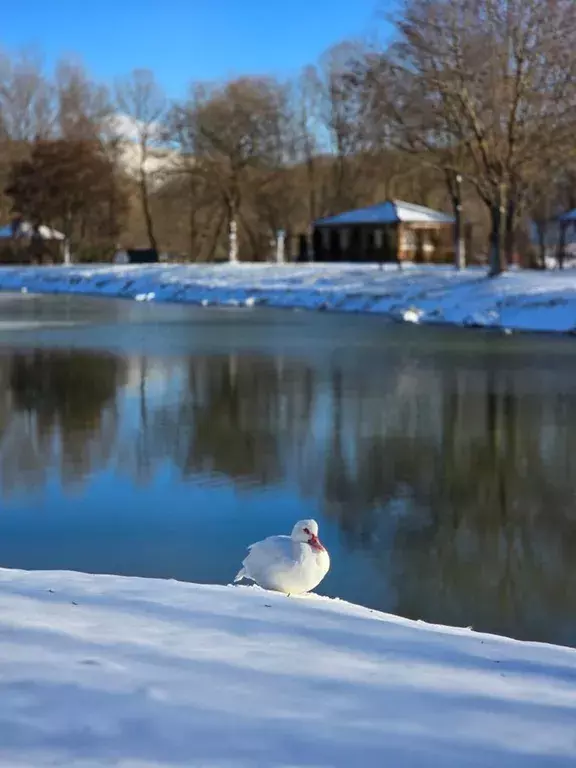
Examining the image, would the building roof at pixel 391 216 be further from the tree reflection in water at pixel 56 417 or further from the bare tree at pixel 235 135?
the tree reflection in water at pixel 56 417

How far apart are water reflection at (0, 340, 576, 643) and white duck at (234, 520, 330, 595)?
0.80 metres

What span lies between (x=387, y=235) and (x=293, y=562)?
182ft

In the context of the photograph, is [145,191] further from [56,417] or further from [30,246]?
[56,417]

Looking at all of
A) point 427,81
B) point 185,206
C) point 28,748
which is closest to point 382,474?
point 28,748

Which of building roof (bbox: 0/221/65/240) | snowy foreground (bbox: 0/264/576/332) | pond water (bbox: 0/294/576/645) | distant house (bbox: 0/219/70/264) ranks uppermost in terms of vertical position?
building roof (bbox: 0/221/65/240)

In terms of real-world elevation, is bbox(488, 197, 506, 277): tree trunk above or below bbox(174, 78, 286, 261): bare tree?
below

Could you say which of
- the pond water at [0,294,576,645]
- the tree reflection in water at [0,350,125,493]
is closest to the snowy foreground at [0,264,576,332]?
the pond water at [0,294,576,645]

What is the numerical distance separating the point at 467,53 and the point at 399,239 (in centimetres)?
2191

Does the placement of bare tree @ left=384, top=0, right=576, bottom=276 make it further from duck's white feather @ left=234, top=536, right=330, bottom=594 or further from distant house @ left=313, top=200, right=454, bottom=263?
duck's white feather @ left=234, top=536, right=330, bottom=594

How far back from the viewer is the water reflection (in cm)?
758

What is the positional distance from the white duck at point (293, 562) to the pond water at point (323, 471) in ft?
2.66

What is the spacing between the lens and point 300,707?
4.31 metres

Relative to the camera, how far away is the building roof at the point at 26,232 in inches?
3002

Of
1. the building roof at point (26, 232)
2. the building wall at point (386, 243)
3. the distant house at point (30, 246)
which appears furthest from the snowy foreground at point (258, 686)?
the building roof at point (26, 232)
